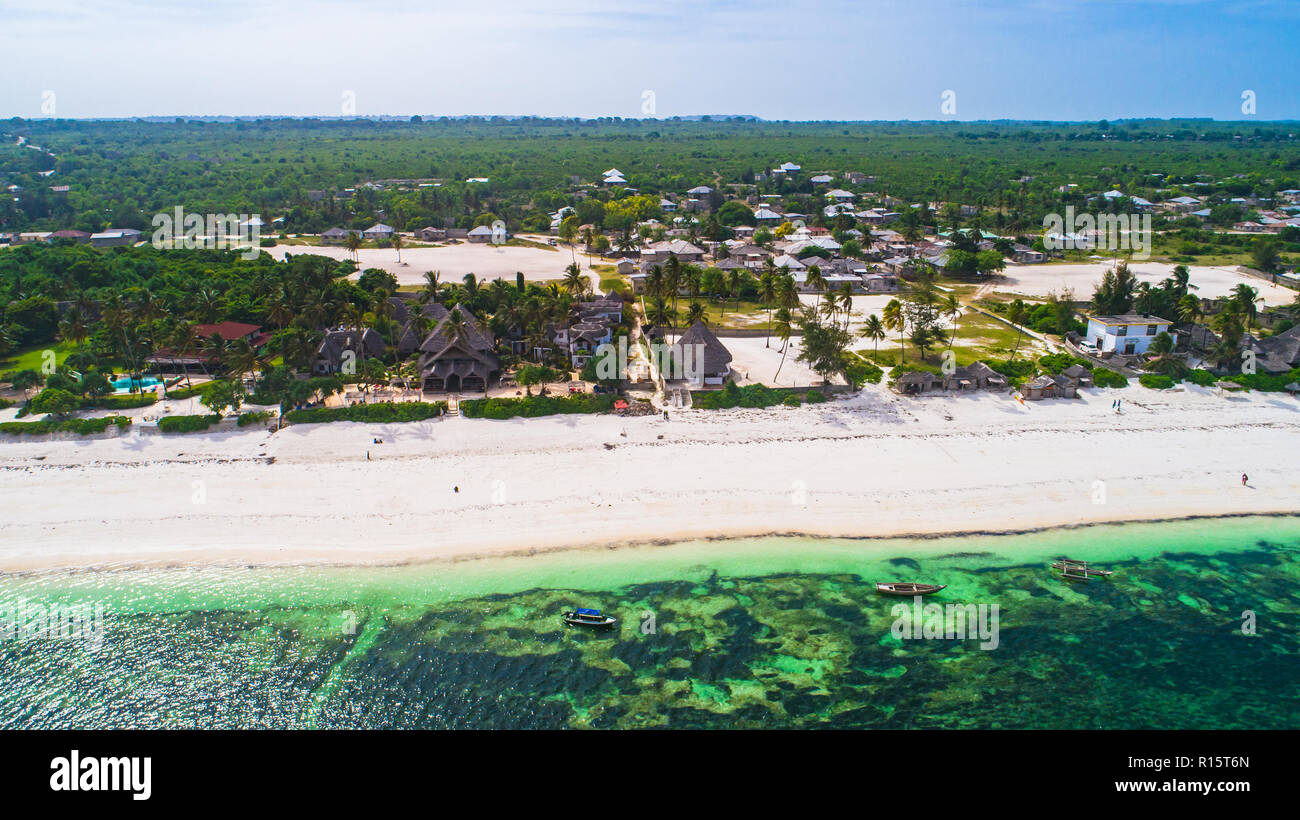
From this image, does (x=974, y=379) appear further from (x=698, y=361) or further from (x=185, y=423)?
(x=185, y=423)

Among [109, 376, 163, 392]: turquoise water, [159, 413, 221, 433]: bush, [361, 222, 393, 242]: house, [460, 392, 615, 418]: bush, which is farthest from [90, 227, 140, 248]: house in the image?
[460, 392, 615, 418]: bush

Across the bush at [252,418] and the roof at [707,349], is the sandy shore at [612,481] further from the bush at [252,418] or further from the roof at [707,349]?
the roof at [707,349]

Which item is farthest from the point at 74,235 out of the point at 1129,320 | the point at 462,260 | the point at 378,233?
the point at 1129,320

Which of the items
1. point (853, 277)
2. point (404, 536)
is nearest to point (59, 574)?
point (404, 536)

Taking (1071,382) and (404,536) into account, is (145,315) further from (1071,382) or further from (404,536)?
(1071,382)

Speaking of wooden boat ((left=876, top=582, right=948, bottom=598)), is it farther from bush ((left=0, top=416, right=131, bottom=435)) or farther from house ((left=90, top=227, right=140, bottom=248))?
house ((left=90, top=227, right=140, bottom=248))

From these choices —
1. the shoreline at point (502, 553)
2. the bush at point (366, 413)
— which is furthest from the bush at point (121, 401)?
the shoreline at point (502, 553)
